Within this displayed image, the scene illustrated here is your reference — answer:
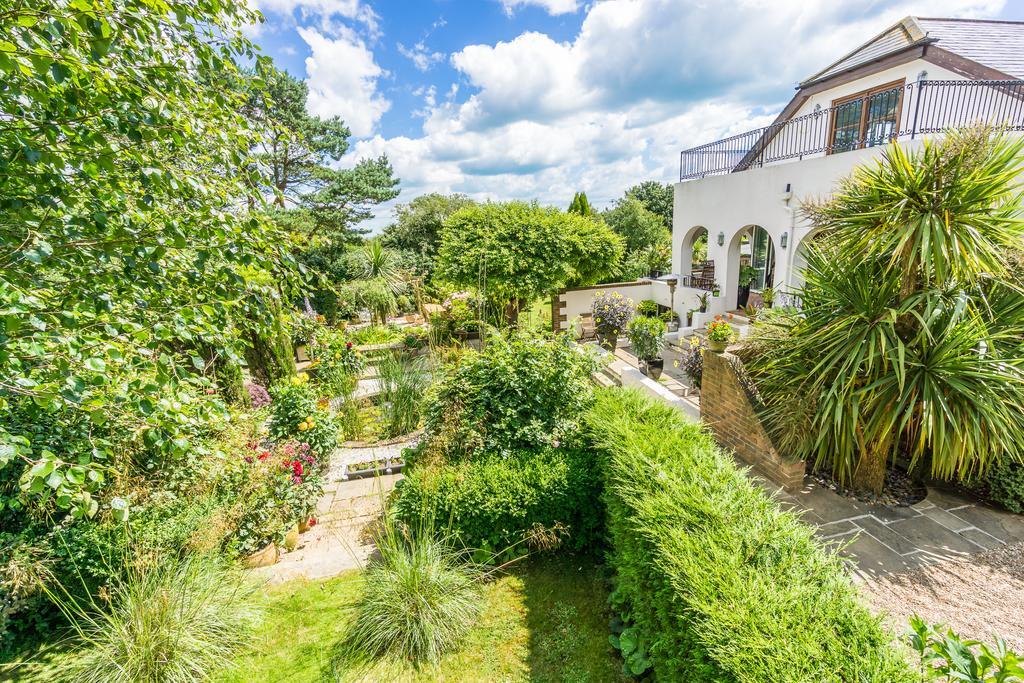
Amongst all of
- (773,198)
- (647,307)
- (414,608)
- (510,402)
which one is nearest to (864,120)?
(773,198)

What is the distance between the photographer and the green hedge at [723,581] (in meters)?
2.01

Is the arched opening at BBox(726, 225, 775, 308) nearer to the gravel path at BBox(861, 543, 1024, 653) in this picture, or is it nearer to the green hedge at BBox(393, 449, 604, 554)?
the gravel path at BBox(861, 543, 1024, 653)

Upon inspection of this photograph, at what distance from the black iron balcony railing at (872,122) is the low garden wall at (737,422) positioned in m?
3.70

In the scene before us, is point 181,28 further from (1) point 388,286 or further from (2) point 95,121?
(1) point 388,286

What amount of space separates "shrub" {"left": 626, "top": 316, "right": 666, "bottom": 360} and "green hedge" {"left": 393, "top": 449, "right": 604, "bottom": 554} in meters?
4.98

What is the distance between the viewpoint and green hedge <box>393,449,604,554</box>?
4.34 metres

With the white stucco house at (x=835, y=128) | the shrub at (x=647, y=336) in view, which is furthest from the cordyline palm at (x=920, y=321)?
the shrub at (x=647, y=336)

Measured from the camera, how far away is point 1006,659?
1.60 metres

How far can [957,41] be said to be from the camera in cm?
988

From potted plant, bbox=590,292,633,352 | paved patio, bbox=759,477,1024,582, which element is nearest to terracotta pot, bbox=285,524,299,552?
paved patio, bbox=759,477,1024,582

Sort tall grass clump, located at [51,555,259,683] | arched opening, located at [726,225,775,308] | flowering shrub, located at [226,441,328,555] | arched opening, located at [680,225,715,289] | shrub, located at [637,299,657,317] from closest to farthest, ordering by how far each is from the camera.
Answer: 1. tall grass clump, located at [51,555,259,683]
2. flowering shrub, located at [226,441,328,555]
3. arched opening, located at [726,225,775,308]
4. arched opening, located at [680,225,715,289]
5. shrub, located at [637,299,657,317]

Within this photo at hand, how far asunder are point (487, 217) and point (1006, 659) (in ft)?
39.1

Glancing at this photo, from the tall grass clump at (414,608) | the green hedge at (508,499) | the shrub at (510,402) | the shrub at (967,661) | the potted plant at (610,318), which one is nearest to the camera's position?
the shrub at (967,661)

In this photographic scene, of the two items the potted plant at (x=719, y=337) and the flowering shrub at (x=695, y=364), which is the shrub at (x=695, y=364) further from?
the potted plant at (x=719, y=337)
